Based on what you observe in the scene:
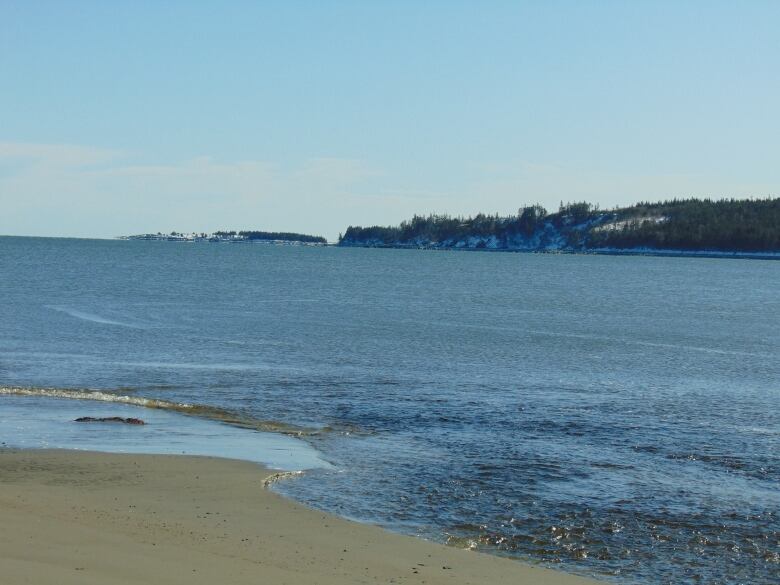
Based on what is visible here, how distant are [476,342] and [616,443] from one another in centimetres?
2551

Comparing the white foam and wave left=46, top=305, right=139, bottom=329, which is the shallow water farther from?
the white foam

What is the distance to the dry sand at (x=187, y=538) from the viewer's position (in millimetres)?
12133

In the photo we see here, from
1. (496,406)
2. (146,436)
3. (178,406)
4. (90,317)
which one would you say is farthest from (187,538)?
(90,317)

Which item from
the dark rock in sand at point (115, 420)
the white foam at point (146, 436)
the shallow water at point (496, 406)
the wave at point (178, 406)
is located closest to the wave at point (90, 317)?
the shallow water at point (496, 406)

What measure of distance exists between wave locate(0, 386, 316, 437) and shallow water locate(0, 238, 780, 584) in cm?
23

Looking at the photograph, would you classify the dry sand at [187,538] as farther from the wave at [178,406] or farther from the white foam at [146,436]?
the wave at [178,406]

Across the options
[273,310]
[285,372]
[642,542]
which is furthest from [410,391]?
[273,310]

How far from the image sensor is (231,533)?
1467cm

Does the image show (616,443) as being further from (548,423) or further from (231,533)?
(231,533)

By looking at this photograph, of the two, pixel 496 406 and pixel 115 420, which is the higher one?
pixel 115 420

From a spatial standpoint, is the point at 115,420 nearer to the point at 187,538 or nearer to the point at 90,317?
the point at 187,538

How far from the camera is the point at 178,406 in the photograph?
27.4 metres

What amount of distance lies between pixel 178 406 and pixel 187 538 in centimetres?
1371

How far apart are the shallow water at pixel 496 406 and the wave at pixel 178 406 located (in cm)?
23
